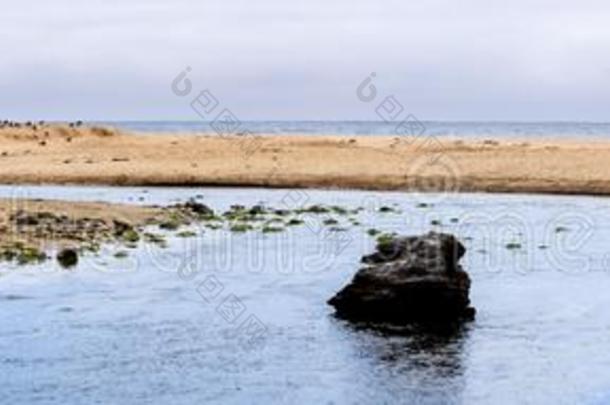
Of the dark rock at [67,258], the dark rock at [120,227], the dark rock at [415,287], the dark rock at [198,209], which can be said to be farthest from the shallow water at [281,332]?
the dark rock at [198,209]

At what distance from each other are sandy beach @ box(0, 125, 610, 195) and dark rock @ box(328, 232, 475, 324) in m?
32.9

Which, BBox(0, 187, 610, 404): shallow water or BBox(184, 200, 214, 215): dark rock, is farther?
BBox(184, 200, 214, 215): dark rock

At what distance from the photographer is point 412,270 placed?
2139 cm

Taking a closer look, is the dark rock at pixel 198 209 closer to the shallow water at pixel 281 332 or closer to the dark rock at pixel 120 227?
the dark rock at pixel 120 227

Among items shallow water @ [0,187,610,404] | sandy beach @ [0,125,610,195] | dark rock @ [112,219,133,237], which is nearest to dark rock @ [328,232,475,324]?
shallow water @ [0,187,610,404]

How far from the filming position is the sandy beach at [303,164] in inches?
2260

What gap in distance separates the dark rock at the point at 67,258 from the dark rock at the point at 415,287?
8772 mm

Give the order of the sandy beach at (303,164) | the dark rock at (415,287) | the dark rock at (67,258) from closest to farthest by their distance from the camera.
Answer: the dark rock at (415,287) < the dark rock at (67,258) < the sandy beach at (303,164)

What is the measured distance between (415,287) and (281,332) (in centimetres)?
250

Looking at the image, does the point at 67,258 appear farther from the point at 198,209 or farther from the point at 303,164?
the point at 303,164

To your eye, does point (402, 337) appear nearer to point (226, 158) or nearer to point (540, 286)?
point (540, 286)

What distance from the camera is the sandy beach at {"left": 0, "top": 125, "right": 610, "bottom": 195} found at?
188 feet

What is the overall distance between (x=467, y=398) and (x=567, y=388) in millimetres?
→ 1689

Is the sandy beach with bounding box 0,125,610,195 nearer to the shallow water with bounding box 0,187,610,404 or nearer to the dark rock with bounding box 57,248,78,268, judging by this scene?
the shallow water with bounding box 0,187,610,404
